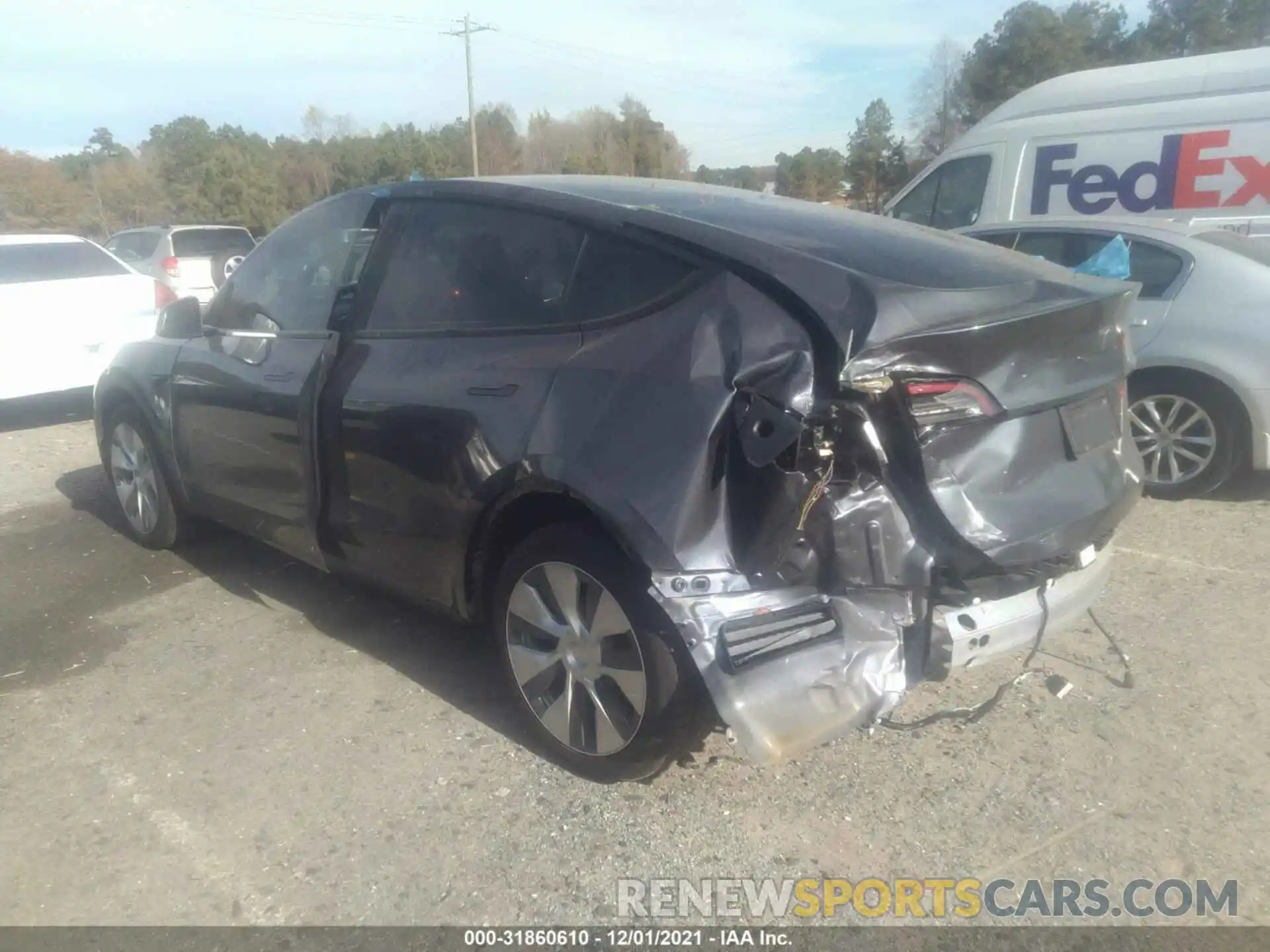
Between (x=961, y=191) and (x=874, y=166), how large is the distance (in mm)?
24929

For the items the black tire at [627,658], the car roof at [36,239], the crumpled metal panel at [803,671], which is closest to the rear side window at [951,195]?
the black tire at [627,658]

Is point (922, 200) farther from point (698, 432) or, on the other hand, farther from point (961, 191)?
point (698, 432)

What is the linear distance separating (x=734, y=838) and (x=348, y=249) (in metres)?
2.61

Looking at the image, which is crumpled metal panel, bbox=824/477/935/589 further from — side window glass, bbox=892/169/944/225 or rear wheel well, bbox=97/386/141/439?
side window glass, bbox=892/169/944/225

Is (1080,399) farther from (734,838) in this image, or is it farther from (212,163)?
(212,163)

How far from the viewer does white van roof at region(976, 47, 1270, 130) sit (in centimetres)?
784

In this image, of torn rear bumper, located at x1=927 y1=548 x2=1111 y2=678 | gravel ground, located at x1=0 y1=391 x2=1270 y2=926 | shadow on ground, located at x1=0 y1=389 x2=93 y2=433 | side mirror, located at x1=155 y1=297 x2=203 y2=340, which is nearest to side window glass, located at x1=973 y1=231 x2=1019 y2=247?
gravel ground, located at x1=0 y1=391 x2=1270 y2=926

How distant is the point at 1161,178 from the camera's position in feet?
26.1

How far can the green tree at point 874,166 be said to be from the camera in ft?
100

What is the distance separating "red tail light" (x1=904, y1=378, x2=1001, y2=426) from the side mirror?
337 centimetres

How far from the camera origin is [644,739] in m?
2.93

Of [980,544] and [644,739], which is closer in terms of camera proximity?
[980,544]

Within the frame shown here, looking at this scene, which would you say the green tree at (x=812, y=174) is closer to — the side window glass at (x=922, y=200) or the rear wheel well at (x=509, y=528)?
the side window glass at (x=922, y=200)

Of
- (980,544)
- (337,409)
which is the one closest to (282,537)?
(337,409)
